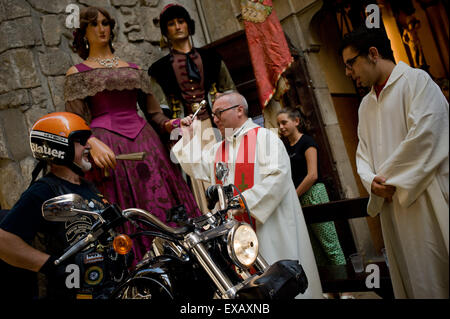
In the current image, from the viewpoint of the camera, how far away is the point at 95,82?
1.87m

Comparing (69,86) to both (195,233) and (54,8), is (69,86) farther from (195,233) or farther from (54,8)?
(195,233)

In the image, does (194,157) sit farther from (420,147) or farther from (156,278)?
(420,147)

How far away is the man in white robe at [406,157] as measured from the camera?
0.76 meters

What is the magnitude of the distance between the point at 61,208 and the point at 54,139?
498 millimetres

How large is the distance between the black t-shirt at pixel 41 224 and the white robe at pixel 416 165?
891 mm

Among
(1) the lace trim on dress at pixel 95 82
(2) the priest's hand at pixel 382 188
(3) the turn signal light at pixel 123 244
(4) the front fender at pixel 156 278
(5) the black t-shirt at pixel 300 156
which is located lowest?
(4) the front fender at pixel 156 278

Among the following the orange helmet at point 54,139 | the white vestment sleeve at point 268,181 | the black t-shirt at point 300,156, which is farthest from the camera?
the black t-shirt at point 300,156

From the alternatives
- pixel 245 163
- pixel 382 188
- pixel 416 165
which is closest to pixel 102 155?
pixel 245 163

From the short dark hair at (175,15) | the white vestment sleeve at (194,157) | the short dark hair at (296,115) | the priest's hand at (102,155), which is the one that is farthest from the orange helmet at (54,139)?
the short dark hair at (296,115)

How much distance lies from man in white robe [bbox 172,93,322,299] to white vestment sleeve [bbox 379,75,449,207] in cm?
74

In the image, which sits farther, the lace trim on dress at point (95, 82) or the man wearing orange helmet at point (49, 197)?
the lace trim on dress at point (95, 82)

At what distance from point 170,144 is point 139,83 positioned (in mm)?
355

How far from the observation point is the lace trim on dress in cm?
186

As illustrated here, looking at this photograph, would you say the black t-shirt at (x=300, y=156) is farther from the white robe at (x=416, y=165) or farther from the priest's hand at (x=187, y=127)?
the white robe at (x=416, y=165)
